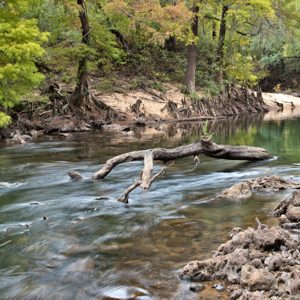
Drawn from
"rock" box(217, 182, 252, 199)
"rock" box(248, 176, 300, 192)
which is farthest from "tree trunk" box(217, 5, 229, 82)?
"rock" box(217, 182, 252, 199)

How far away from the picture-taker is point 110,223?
748cm

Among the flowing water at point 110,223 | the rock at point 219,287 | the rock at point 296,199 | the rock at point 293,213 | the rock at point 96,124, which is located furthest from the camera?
the rock at point 96,124

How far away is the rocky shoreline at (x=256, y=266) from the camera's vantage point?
15.0 feet

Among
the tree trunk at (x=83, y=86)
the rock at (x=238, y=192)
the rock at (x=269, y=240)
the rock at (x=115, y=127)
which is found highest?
the tree trunk at (x=83, y=86)

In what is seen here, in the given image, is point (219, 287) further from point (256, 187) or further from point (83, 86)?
point (83, 86)

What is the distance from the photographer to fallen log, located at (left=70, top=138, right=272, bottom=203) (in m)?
8.71

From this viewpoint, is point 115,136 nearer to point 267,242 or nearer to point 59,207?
point 59,207

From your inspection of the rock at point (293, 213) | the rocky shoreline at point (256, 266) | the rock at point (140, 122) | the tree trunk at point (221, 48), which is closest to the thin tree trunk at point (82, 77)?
the rock at point (140, 122)

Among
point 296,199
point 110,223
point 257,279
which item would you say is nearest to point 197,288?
point 257,279

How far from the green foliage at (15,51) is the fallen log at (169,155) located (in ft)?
16.8

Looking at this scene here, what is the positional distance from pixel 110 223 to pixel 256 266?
117 inches

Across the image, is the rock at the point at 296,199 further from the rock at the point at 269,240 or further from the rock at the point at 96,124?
the rock at the point at 96,124

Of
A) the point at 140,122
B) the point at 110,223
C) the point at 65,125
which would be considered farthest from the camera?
the point at 140,122

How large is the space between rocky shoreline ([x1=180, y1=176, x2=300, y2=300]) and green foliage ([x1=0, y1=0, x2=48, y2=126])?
9.99 m
